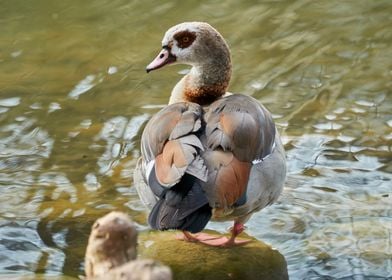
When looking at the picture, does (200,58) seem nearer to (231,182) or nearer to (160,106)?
(160,106)

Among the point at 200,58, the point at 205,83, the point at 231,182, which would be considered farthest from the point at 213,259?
the point at 200,58

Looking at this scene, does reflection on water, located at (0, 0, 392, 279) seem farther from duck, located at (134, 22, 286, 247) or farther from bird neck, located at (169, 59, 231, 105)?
bird neck, located at (169, 59, 231, 105)

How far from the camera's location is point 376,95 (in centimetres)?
727

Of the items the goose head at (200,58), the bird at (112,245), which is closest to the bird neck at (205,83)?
the goose head at (200,58)

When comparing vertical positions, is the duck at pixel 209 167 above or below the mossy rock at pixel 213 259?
above

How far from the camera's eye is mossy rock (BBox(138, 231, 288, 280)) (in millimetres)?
5098

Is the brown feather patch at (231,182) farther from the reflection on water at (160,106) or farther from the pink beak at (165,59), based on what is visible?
the pink beak at (165,59)

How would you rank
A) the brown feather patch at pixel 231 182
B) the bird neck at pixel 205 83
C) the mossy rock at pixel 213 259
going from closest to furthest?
the brown feather patch at pixel 231 182
the mossy rock at pixel 213 259
the bird neck at pixel 205 83

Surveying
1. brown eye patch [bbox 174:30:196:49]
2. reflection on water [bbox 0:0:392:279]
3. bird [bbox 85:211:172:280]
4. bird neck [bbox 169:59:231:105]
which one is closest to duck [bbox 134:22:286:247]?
reflection on water [bbox 0:0:392:279]

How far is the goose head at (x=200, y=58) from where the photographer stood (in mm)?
6031

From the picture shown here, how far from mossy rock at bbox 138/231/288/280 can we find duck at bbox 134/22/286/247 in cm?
9

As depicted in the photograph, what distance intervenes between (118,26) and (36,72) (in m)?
1.21

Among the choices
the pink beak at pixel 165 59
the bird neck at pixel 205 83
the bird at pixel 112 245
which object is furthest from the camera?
the pink beak at pixel 165 59

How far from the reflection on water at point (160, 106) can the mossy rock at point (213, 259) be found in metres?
0.09
